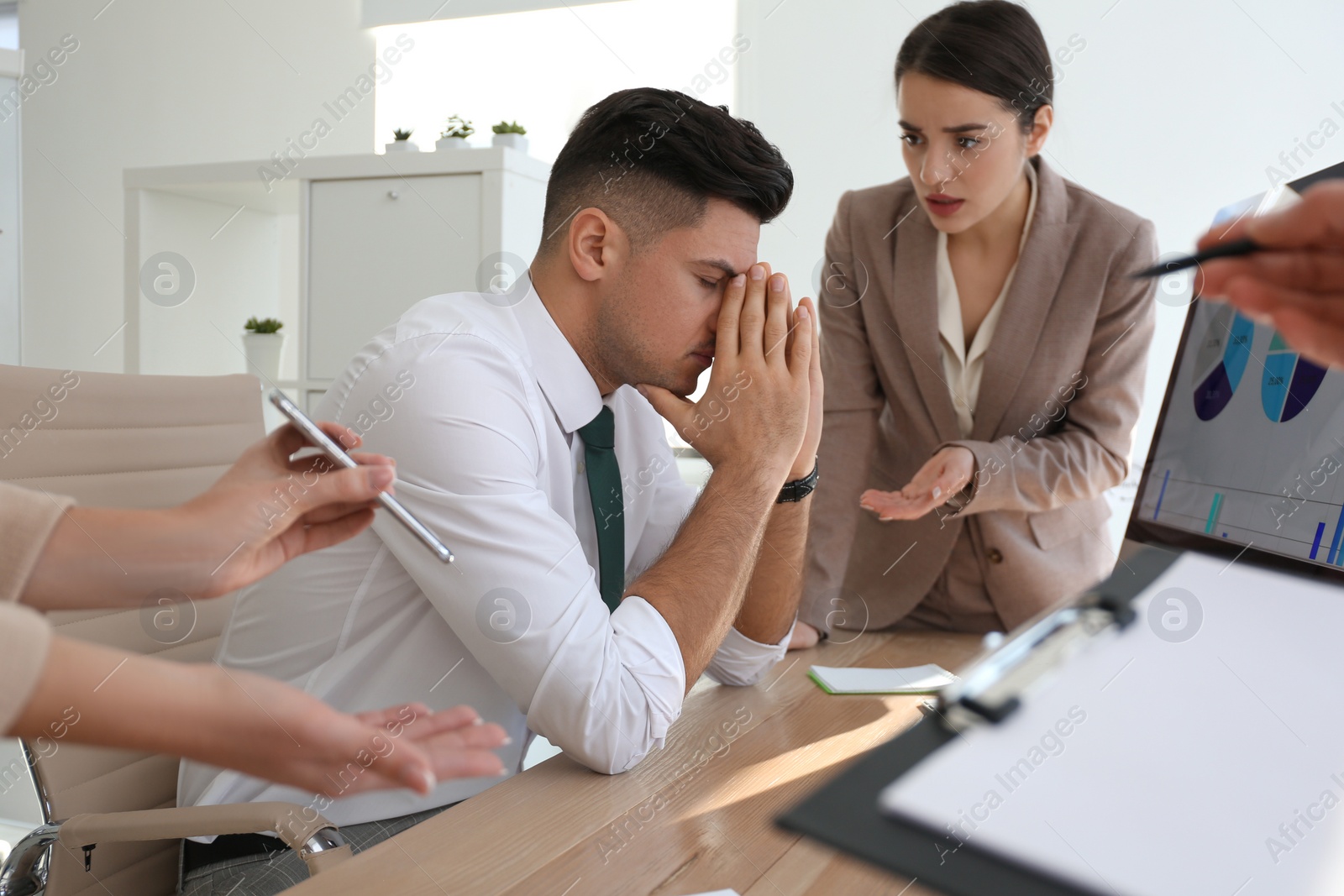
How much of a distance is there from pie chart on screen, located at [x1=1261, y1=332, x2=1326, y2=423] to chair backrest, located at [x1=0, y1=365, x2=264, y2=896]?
1095mm

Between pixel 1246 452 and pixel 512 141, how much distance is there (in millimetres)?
2220

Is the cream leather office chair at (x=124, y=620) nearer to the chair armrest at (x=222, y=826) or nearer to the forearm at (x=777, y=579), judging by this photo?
the chair armrest at (x=222, y=826)

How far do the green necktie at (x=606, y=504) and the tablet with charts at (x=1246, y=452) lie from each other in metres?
0.59

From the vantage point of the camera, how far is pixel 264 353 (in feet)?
9.75

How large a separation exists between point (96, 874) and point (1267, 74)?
3.18 m

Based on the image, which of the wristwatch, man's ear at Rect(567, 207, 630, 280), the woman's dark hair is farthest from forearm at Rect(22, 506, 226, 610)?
the woman's dark hair

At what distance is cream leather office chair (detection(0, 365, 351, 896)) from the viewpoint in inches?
36.5

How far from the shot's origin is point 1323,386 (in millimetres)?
684

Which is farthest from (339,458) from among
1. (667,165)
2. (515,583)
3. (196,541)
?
(667,165)

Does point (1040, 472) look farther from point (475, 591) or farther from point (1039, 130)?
point (475, 591)

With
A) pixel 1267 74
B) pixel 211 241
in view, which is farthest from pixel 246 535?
pixel 1267 74

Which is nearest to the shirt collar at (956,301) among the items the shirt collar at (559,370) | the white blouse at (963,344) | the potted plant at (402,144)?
the white blouse at (963,344)

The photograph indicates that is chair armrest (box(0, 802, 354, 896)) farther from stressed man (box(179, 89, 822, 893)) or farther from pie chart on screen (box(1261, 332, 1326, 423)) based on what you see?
pie chart on screen (box(1261, 332, 1326, 423))

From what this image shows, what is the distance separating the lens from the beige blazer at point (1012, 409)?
4.90ft
